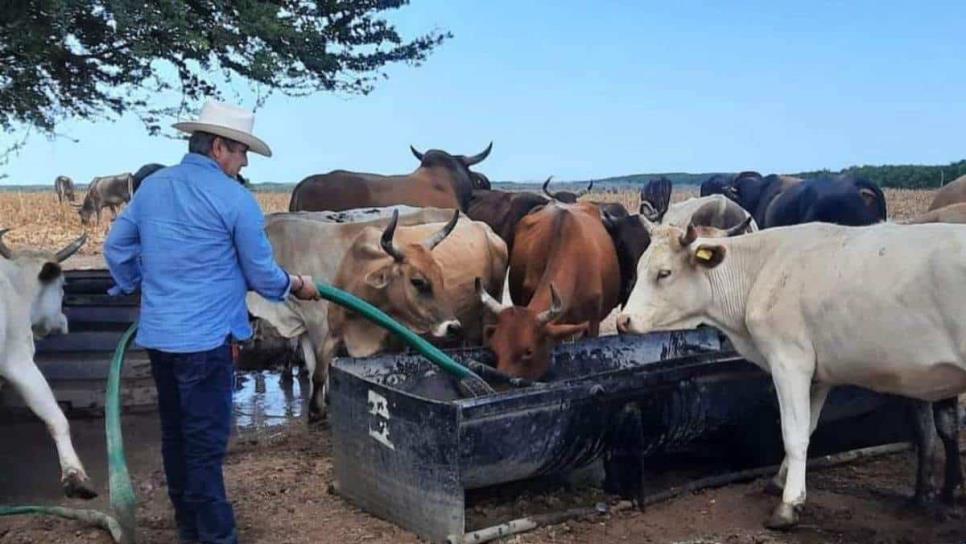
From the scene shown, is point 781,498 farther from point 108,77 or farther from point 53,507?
point 108,77

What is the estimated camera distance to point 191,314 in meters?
4.74

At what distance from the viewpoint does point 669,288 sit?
6.13 metres

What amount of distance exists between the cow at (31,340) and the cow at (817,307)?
3203 millimetres

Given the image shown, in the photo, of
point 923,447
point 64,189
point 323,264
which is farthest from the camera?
point 64,189

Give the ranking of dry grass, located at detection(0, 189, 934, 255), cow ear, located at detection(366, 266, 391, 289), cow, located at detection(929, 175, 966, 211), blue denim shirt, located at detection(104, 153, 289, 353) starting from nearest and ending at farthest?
1. blue denim shirt, located at detection(104, 153, 289, 353)
2. cow ear, located at detection(366, 266, 391, 289)
3. cow, located at detection(929, 175, 966, 211)
4. dry grass, located at detection(0, 189, 934, 255)

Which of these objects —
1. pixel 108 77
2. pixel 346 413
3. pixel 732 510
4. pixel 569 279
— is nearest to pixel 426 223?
pixel 569 279

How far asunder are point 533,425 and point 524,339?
1.31 metres

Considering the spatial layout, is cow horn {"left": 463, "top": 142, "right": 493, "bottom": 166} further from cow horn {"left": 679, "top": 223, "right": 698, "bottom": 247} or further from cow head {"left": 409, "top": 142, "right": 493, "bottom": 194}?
cow horn {"left": 679, "top": 223, "right": 698, "bottom": 247}

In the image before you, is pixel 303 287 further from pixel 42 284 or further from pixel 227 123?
pixel 42 284

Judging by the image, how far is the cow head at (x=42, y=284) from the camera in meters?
6.85

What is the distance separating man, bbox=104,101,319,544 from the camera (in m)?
4.73

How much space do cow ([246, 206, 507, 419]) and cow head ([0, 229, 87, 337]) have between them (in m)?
1.49

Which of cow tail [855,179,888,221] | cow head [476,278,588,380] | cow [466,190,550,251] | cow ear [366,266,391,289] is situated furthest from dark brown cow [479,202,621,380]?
cow tail [855,179,888,221]

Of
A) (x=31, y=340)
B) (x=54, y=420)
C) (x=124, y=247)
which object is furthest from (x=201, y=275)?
(x=31, y=340)
